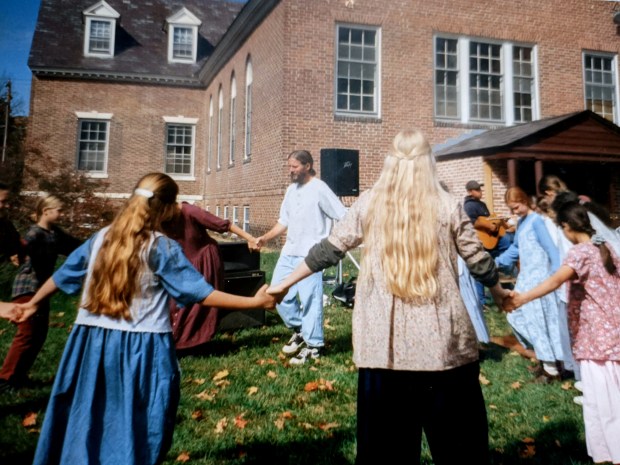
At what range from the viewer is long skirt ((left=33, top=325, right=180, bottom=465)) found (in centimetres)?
191

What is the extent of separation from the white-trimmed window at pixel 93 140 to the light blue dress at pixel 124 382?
20.2 m

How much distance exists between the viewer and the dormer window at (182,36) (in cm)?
2239

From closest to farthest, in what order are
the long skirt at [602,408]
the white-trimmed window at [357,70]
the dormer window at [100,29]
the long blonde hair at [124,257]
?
1. the long blonde hair at [124,257]
2. the long skirt at [602,408]
3. the white-trimmed window at [357,70]
4. the dormer window at [100,29]

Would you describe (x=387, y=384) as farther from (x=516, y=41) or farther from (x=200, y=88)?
(x=200, y=88)

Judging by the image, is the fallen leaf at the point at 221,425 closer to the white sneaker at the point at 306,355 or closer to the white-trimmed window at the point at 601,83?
the white sneaker at the point at 306,355

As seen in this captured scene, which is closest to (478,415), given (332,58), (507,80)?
(332,58)

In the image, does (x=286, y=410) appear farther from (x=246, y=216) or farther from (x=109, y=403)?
(x=246, y=216)

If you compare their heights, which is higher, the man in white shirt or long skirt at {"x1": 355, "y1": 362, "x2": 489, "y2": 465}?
the man in white shirt

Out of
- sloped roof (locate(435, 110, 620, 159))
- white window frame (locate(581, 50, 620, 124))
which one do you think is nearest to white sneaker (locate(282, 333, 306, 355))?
sloped roof (locate(435, 110, 620, 159))

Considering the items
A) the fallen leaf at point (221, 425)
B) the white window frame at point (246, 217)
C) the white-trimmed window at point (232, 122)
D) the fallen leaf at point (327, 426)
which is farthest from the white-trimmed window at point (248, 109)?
the fallen leaf at point (327, 426)

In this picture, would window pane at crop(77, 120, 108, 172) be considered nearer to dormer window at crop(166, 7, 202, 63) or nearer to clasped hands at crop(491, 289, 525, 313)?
dormer window at crop(166, 7, 202, 63)

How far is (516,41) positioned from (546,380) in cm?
1370

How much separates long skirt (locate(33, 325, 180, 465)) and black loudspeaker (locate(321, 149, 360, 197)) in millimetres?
7884

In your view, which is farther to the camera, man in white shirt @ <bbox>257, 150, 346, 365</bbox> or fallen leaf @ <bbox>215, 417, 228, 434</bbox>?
man in white shirt @ <bbox>257, 150, 346, 365</bbox>
